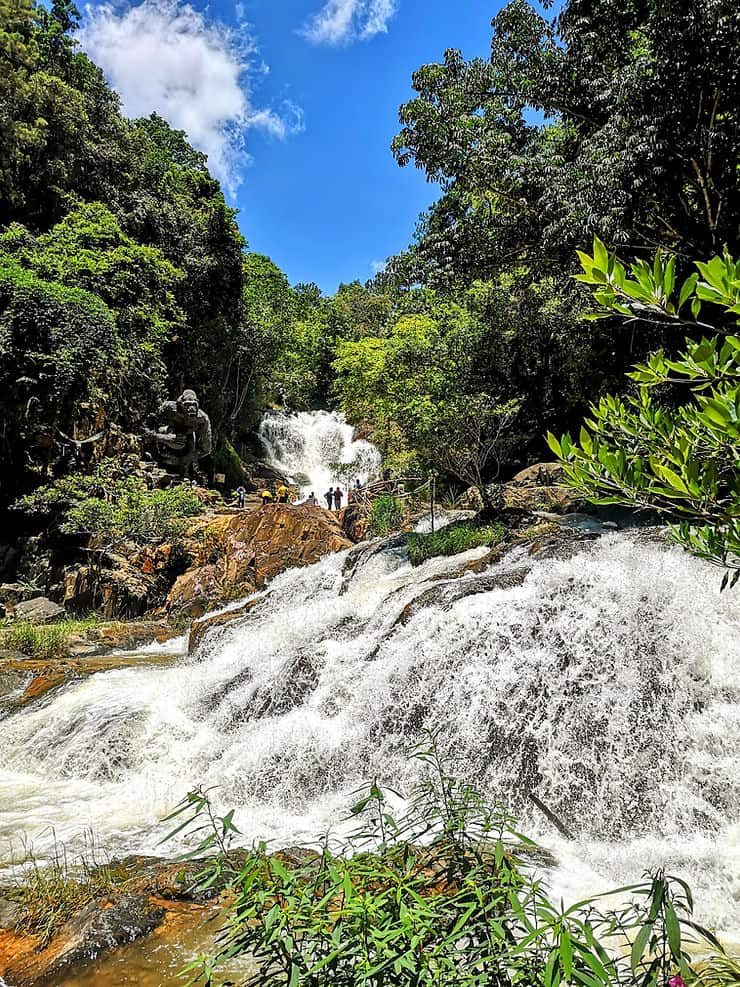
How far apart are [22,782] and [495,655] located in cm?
539

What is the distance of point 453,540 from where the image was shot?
41.4ft

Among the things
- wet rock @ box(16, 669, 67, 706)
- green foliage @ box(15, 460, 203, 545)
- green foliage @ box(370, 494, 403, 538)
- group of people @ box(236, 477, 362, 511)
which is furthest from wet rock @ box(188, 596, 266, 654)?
group of people @ box(236, 477, 362, 511)

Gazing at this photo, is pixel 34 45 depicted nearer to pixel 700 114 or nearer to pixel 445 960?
pixel 700 114

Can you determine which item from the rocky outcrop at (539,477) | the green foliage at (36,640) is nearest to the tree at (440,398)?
the rocky outcrop at (539,477)

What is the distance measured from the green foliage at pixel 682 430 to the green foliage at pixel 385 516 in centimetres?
1417

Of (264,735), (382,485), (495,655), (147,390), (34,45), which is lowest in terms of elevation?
(264,735)

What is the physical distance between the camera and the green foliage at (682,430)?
144 centimetres

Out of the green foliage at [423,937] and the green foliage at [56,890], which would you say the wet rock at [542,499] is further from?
the green foliage at [423,937]

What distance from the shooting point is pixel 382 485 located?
1830 cm

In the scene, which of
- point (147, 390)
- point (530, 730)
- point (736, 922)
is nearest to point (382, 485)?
point (147, 390)

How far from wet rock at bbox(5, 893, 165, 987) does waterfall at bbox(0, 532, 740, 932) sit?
1.42m

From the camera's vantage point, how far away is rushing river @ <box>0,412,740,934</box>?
4.91 m

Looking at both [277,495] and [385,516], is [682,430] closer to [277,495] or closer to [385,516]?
[385,516]

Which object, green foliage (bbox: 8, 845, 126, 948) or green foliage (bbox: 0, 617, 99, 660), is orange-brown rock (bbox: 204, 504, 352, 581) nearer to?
green foliage (bbox: 0, 617, 99, 660)
